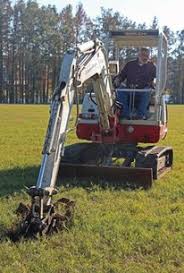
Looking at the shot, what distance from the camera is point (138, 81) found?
11.5 metres

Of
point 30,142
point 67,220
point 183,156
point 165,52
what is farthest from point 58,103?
point 30,142

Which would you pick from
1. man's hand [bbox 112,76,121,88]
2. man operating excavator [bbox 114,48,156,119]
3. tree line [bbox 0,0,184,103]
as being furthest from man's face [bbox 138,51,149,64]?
tree line [bbox 0,0,184,103]

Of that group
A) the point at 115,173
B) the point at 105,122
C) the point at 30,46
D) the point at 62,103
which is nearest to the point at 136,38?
the point at 105,122

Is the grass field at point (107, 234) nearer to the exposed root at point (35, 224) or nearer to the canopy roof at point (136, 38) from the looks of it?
the exposed root at point (35, 224)

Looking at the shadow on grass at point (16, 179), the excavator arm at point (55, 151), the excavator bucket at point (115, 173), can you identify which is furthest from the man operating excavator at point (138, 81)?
the excavator arm at point (55, 151)

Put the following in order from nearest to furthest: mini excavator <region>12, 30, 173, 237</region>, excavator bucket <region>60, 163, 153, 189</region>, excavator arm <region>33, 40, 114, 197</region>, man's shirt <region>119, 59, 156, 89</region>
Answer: excavator arm <region>33, 40, 114, 197</region> → mini excavator <region>12, 30, 173, 237</region> → excavator bucket <region>60, 163, 153, 189</region> → man's shirt <region>119, 59, 156, 89</region>

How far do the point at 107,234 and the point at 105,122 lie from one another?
413 cm

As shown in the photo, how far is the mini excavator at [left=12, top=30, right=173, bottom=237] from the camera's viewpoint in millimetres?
7234

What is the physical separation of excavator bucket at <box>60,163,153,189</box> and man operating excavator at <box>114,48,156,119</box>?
1.44 m

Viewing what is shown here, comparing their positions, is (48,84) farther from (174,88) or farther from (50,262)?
(50,262)

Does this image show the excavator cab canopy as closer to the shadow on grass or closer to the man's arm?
the man's arm

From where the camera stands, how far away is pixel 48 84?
9562cm

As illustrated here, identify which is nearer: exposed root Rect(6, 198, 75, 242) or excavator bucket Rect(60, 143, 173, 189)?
exposed root Rect(6, 198, 75, 242)

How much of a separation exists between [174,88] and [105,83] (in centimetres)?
9484
